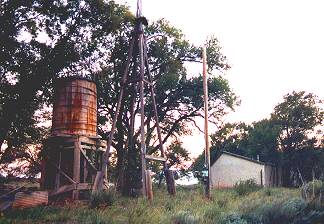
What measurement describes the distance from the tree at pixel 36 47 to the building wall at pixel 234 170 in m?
24.2

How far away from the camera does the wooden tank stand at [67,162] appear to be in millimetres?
13266

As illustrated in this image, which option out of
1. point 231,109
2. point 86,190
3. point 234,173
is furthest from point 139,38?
point 234,173

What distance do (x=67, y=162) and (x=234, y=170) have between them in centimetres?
2552

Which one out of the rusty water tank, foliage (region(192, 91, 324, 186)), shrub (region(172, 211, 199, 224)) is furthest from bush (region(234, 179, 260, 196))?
foliage (region(192, 91, 324, 186))

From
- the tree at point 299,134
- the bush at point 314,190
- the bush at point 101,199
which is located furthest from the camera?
the tree at point 299,134

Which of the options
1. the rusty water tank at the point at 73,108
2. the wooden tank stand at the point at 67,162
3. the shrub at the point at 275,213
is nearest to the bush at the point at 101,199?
the wooden tank stand at the point at 67,162

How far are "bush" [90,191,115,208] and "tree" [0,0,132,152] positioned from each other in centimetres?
425

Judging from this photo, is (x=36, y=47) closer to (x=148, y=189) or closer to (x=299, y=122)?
(x=148, y=189)

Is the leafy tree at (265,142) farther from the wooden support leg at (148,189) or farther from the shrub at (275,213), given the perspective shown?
the shrub at (275,213)

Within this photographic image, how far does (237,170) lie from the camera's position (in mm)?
36906

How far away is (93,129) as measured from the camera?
14.3 m

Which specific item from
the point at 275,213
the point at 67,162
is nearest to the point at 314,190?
the point at 275,213

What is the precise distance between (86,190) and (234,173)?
82.7 feet

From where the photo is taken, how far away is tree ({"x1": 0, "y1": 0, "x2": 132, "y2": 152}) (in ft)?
41.9
